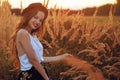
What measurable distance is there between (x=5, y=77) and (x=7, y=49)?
1.45 feet

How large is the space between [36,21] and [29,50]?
1.11 ft

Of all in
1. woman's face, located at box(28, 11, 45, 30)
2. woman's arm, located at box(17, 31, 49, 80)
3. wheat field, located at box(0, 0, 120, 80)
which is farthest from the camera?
wheat field, located at box(0, 0, 120, 80)

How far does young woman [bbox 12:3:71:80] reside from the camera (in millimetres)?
4008

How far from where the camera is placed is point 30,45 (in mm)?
4012

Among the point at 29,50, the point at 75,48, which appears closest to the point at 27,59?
the point at 29,50

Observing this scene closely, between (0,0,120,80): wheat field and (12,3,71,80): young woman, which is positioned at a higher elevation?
(12,3,71,80): young woman

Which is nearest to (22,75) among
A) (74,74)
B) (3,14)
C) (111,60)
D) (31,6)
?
(31,6)

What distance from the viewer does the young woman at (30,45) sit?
4008mm

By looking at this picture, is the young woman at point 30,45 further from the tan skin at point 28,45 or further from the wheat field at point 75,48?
the wheat field at point 75,48

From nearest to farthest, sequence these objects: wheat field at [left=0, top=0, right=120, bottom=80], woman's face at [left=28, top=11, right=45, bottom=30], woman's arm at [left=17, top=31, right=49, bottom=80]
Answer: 1. woman's arm at [left=17, top=31, right=49, bottom=80]
2. woman's face at [left=28, top=11, right=45, bottom=30]
3. wheat field at [left=0, top=0, right=120, bottom=80]

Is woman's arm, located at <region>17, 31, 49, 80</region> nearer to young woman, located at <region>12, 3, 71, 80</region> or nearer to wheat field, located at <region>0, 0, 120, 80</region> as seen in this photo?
young woman, located at <region>12, 3, 71, 80</region>

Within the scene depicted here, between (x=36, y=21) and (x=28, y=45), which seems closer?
(x=28, y=45)

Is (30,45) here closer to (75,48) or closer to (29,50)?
(29,50)

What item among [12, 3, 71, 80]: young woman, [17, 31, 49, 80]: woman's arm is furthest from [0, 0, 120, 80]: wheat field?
[17, 31, 49, 80]: woman's arm
